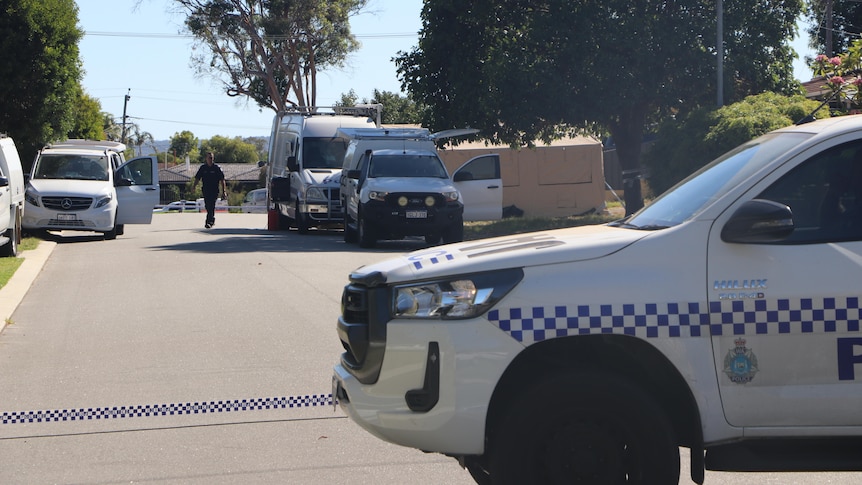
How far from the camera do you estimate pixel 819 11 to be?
4547 centimetres

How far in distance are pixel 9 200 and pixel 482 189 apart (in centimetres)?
1015

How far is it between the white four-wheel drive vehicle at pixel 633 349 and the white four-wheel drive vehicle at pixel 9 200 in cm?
1428

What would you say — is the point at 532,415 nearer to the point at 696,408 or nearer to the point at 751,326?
the point at 696,408

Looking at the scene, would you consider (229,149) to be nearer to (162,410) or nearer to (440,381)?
(162,410)

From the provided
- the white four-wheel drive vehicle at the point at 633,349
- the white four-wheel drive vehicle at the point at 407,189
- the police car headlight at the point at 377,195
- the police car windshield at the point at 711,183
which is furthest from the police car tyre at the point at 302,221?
the white four-wheel drive vehicle at the point at 633,349

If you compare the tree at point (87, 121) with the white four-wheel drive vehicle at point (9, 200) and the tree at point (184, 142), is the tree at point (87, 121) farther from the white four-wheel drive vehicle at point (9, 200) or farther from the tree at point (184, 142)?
the tree at point (184, 142)

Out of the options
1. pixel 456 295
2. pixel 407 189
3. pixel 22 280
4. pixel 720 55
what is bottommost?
pixel 22 280

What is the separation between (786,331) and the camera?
14.9ft

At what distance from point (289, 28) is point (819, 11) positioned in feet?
73.1

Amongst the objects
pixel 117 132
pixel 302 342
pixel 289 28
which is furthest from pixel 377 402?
pixel 117 132

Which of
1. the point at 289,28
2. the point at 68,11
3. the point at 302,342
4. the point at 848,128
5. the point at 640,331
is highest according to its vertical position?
the point at 289,28

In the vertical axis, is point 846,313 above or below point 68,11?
below

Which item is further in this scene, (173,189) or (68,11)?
(173,189)

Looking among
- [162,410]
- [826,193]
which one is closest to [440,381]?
[826,193]
